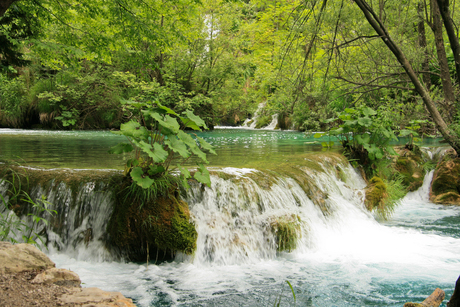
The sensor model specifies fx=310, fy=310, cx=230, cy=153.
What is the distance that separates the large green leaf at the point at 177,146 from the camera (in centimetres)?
352

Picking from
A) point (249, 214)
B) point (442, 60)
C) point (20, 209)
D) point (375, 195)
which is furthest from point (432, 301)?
point (442, 60)

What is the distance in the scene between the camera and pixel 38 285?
1.98 m

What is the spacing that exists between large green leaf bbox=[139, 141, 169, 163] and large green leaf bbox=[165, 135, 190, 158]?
0.37ft

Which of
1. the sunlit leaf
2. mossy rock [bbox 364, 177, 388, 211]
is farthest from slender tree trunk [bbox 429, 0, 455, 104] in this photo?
the sunlit leaf

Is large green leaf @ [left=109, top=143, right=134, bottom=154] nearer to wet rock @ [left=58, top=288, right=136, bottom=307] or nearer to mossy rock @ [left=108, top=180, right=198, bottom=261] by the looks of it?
mossy rock @ [left=108, top=180, right=198, bottom=261]

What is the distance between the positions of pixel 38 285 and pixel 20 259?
317mm

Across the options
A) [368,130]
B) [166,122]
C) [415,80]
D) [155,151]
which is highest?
[415,80]

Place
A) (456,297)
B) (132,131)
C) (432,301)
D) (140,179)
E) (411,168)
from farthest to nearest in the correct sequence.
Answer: (411,168)
(140,179)
(132,131)
(432,301)
(456,297)

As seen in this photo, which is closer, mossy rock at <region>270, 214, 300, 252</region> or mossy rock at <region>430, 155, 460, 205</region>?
mossy rock at <region>270, 214, 300, 252</region>

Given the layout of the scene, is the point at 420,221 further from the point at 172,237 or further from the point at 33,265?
the point at 33,265

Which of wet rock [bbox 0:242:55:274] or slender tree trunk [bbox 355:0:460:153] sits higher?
slender tree trunk [bbox 355:0:460:153]

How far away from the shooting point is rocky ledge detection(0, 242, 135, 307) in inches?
70.9

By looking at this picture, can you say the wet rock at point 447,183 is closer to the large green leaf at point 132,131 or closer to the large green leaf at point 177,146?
the large green leaf at point 177,146

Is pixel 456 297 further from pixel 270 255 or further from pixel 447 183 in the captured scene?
pixel 447 183
